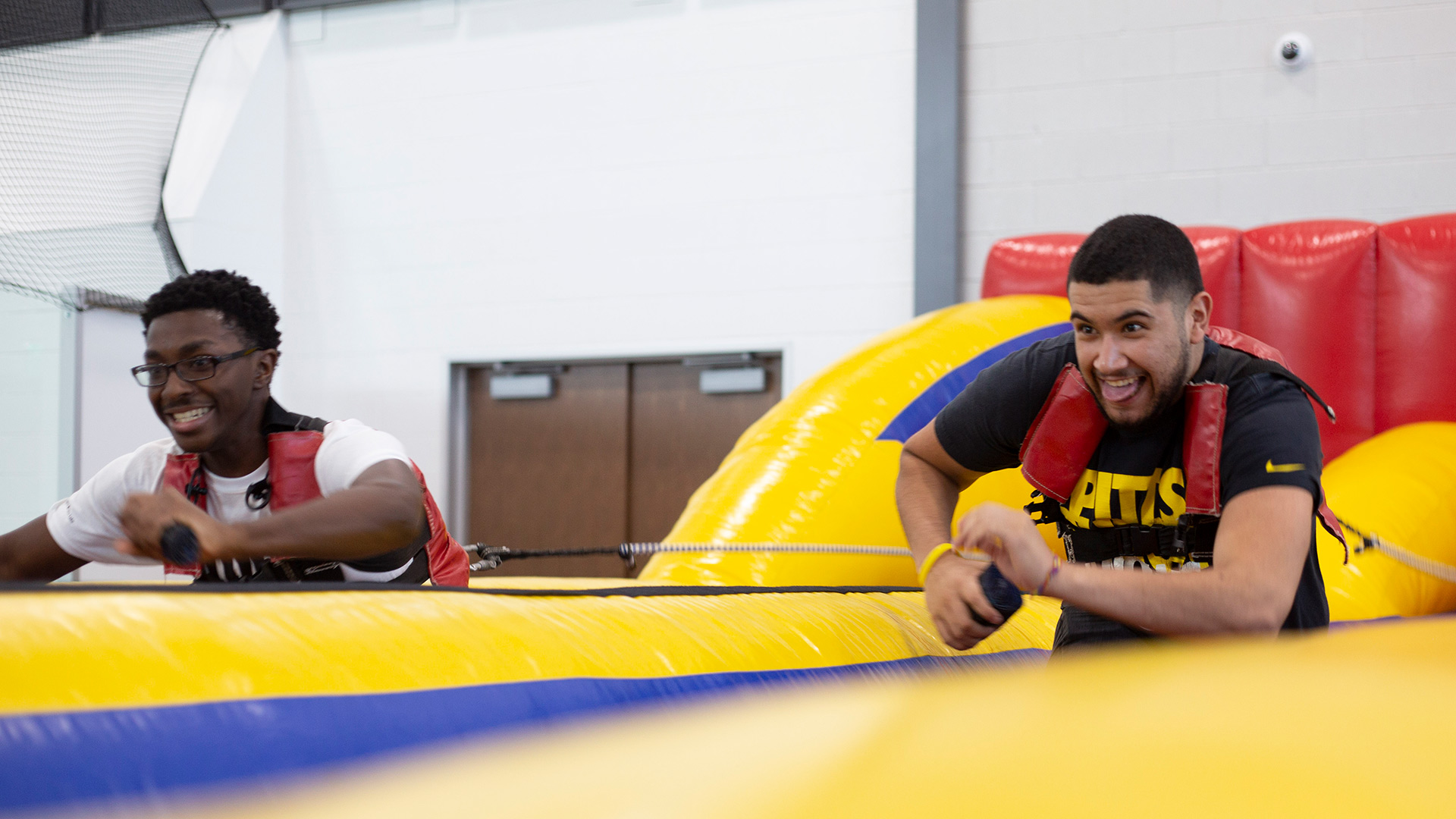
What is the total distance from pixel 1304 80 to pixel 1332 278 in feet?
5.34

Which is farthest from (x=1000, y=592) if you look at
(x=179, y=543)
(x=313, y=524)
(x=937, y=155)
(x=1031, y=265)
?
(x=937, y=155)

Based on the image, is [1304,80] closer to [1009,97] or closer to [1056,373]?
[1009,97]

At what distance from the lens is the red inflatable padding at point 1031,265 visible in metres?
3.33

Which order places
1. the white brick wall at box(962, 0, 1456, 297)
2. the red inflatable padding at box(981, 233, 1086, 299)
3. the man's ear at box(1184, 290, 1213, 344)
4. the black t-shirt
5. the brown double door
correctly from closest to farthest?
the black t-shirt
the man's ear at box(1184, 290, 1213, 344)
the red inflatable padding at box(981, 233, 1086, 299)
the white brick wall at box(962, 0, 1456, 297)
the brown double door

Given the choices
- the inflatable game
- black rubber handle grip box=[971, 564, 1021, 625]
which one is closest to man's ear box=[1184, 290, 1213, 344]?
black rubber handle grip box=[971, 564, 1021, 625]

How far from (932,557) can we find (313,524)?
76cm

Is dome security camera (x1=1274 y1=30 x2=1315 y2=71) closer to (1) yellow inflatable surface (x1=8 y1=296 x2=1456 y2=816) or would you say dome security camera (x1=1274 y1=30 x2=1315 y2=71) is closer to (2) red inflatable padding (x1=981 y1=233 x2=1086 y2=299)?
(2) red inflatable padding (x1=981 y1=233 x2=1086 y2=299)

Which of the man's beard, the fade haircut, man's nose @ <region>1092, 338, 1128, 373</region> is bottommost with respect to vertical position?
the man's beard

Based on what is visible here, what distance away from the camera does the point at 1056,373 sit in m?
1.65

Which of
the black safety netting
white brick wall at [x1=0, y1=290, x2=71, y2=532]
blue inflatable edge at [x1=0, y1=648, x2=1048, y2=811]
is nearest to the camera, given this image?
blue inflatable edge at [x1=0, y1=648, x2=1048, y2=811]

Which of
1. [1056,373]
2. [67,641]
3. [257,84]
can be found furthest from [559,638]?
[257,84]

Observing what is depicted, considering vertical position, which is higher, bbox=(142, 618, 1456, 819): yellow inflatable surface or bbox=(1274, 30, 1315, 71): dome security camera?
bbox=(1274, 30, 1315, 71): dome security camera

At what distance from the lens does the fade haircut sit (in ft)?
4.77

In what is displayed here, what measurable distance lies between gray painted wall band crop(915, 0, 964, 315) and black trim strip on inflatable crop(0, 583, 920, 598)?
3000 mm
